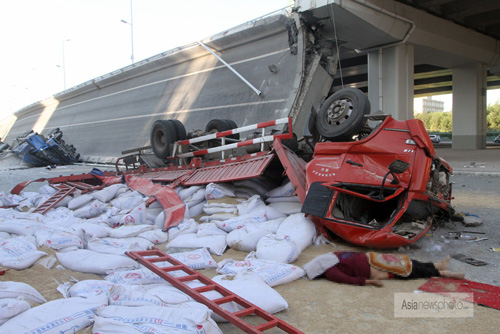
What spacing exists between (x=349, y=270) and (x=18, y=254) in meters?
2.87

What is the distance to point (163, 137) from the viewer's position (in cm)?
753

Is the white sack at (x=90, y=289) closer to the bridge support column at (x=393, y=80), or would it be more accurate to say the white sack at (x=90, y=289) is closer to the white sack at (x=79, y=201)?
the white sack at (x=79, y=201)

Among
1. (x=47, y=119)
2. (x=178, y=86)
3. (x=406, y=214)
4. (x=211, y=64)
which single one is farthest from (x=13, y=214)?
(x=47, y=119)

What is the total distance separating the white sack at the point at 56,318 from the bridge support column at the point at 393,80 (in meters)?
13.9

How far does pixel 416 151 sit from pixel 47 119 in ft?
109

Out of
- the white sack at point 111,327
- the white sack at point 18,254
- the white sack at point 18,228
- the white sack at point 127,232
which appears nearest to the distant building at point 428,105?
the white sack at point 127,232

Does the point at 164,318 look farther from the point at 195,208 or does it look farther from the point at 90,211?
the point at 90,211

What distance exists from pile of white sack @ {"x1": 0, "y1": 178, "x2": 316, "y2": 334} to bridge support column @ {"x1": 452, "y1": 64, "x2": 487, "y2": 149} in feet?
61.3

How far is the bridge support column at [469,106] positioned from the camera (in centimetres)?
1967

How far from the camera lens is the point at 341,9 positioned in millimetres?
11109

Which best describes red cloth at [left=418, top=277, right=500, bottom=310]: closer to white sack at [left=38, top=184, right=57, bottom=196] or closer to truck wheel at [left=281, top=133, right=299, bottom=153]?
truck wheel at [left=281, top=133, right=299, bottom=153]

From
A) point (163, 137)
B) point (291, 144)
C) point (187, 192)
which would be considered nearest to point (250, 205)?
point (187, 192)

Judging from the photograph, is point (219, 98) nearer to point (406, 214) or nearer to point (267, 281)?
point (406, 214)

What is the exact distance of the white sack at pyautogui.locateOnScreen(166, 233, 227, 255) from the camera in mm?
3989
